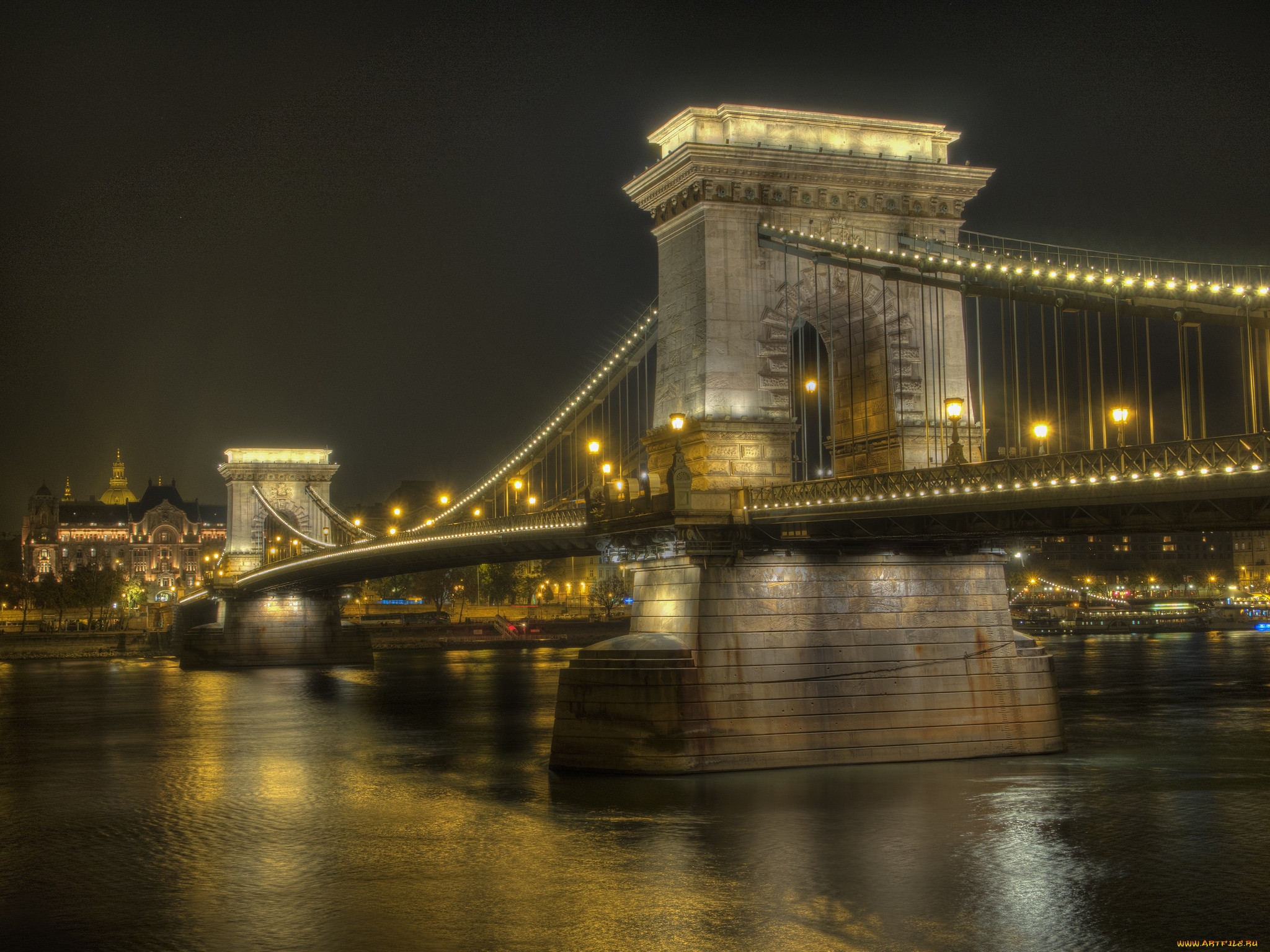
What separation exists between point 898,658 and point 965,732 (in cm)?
225

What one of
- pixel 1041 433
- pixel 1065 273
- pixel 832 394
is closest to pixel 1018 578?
pixel 832 394

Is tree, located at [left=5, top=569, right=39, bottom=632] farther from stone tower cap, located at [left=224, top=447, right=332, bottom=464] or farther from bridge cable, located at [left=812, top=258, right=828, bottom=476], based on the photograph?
bridge cable, located at [left=812, top=258, right=828, bottom=476]

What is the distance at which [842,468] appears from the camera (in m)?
37.0

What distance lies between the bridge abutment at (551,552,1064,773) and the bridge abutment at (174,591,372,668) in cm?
5409

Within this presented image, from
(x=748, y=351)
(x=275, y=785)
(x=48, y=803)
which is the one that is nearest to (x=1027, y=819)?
(x=748, y=351)

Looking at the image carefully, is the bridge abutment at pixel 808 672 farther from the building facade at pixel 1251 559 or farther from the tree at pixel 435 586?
the building facade at pixel 1251 559

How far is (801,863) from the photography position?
2336cm

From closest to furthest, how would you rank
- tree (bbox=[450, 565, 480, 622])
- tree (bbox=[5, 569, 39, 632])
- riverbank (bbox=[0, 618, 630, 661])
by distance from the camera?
riverbank (bbox=[0, 618, 630, 661]), tree (bbox=[5, 569, 39, 632]), tree (bbox=[450, 565, 480, 622])

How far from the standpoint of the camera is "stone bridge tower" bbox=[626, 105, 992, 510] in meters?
34.0

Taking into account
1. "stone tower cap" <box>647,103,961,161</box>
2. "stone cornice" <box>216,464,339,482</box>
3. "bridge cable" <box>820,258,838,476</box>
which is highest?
"stone tower cap" <box>647,103,961,161</box>

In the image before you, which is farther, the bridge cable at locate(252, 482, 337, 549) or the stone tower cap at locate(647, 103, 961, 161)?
the bridge cable at locate(252, 482, 337, 549)

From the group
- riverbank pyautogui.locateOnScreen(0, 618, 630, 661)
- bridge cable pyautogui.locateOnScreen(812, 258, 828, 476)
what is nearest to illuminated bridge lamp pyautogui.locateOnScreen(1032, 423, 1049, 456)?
bridge cable pyautogui.locateOnScreen(812, 258, 828, 476)

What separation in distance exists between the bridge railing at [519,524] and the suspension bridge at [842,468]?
0.28 metres

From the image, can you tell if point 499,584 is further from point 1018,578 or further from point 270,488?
point 1018,578
